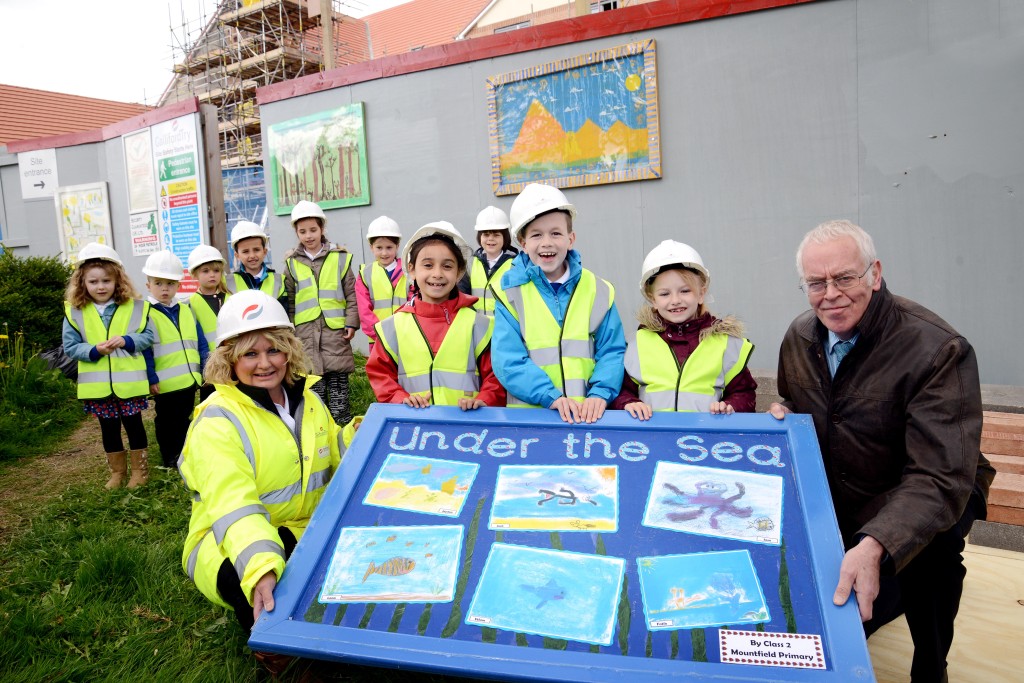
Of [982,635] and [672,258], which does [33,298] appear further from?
[982,635]

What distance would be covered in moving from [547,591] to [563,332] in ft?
4.93

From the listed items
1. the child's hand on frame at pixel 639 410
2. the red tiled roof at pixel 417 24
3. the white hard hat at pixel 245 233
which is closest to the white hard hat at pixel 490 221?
the white hard hat at pixel 245 233

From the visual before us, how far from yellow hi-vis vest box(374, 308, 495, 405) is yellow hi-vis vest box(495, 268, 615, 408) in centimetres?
24

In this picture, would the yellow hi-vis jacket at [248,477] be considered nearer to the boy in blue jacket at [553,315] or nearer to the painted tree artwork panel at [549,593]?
the painted tree artwork panel at [549,593]

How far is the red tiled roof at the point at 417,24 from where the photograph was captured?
90.6ft

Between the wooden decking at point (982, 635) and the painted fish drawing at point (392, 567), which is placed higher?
the painted fish drawing at point (392, 567)

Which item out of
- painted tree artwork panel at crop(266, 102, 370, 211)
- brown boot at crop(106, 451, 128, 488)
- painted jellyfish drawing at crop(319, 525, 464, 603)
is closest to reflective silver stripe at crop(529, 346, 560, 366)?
painted jellyfish drawing at crop(319, 525, 464, 603)

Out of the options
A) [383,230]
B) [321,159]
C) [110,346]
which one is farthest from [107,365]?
[321,159]

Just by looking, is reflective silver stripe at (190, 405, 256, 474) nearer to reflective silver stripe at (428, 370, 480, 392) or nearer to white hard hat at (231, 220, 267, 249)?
reflective silver stripe at (428, 370, 480, 392)

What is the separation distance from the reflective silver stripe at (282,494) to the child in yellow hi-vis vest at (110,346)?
303 cm

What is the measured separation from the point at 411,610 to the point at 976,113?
6466 mm

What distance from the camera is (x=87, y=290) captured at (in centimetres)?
513

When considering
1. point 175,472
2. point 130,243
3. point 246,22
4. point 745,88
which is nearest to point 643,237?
point 745,88

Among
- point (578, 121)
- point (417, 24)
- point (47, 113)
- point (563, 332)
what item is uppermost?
point (417, 24)
